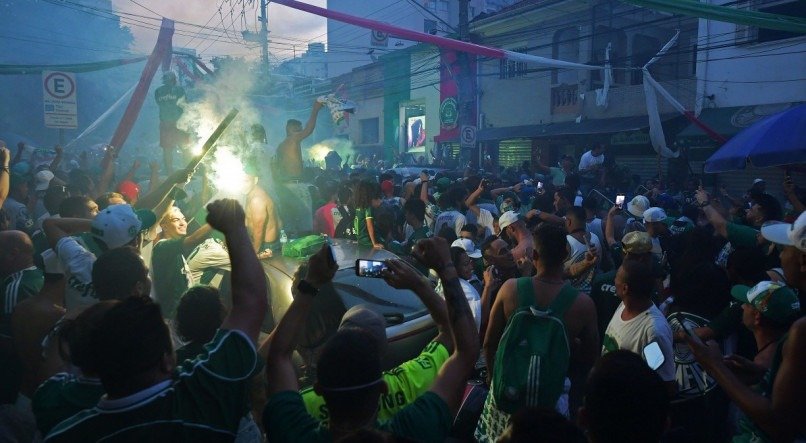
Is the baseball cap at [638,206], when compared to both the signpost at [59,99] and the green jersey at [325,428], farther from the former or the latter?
the signpost at [59,99]

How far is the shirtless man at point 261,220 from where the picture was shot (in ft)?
22.5

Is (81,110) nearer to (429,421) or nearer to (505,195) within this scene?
(505,195)

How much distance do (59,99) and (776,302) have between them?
11.5 metres

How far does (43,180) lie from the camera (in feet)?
27.5

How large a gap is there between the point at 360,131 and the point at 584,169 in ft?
89.2

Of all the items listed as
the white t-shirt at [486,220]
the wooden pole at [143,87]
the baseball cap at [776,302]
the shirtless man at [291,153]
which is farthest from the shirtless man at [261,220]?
the baseball cap at [776,302]

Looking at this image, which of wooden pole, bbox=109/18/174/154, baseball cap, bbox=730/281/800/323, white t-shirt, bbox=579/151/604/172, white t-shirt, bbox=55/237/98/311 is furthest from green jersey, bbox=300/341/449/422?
white t-shirt, bbox=579/151/604/172

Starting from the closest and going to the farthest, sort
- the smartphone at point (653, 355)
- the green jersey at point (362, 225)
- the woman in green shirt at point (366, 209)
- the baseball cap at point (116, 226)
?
the smartphone at point (653, 355), the baseball cap at point (116, 226), the woman in green shirt at point (366, 209), the green jersey at point (362, 225)

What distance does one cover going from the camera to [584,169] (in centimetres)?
1330

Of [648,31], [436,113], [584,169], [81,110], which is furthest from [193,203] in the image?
[81,110]

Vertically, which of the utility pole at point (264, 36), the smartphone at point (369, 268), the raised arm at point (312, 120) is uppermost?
the utility pole at point (264, 36)

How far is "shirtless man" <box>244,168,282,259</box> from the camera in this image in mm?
6852

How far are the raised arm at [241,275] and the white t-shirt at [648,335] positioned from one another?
2.13 meters

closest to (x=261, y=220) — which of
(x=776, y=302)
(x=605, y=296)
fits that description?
(x=605, y=296)
